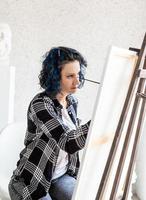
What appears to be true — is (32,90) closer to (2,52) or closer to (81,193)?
(2,52)

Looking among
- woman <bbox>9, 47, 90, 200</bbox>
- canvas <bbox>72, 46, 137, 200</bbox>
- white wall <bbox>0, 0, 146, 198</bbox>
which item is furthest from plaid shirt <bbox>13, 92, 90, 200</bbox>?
white wall <bbox>0, 0, 146, 198</bbox>

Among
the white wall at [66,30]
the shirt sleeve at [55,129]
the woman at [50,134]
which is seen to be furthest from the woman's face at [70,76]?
the white wall at [66,30]

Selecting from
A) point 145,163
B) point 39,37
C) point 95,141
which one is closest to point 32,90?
point 39,37

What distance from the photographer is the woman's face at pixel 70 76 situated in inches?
53.3

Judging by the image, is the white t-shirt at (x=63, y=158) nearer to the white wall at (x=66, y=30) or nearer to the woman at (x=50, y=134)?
the woman at (x=50, y=134)

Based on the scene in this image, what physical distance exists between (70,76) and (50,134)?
259mm

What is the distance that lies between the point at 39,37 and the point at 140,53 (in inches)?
46.7

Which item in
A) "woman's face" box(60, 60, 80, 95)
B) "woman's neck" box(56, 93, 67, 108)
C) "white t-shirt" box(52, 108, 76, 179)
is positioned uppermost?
"woman's face" box(60, 60, 80, 95)

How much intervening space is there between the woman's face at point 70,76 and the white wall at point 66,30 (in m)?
0.76

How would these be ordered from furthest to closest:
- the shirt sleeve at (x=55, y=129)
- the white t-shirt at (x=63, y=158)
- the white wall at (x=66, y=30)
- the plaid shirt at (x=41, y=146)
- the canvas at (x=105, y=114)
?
the white wall at (x=66, y=30)
the white t-shirt at (x=63, y=158)
the plaid shirt at (x=41, y=146)
the shirt sleeve at (x=55, y=129)
the canvas at (x=105, y=114)

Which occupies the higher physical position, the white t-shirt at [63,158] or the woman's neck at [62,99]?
the woman's neck at [62,99]

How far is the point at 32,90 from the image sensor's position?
7.03ft

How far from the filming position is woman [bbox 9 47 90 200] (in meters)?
1.32

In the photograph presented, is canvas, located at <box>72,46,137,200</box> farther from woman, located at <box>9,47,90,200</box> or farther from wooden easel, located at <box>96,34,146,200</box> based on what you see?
woman, located at <box>9,47,90,200</box>
